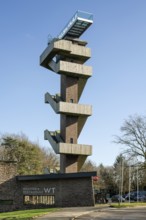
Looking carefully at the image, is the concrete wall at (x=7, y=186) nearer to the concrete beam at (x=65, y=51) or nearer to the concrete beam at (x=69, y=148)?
the concrete beam at (x=69, y=148)

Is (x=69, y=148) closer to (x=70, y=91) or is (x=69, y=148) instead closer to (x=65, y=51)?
(x=70, y=91)

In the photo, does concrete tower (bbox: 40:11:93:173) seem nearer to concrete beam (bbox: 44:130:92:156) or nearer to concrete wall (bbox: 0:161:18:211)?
concrete beam (bbox: 44:130:92:156)

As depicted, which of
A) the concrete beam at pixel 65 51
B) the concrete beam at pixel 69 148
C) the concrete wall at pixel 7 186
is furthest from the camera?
the concrete beam at pixel 65 51

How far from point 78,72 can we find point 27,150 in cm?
2971

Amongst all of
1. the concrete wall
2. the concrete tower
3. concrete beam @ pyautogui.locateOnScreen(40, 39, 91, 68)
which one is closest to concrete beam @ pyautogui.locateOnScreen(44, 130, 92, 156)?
the concrete tower

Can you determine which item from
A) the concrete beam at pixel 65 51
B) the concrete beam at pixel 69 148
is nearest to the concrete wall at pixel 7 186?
the concrete beam at pixel 69 148

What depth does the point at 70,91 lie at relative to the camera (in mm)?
48219

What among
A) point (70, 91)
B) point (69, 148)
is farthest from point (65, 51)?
point (69, 148)

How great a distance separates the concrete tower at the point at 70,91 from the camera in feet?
152

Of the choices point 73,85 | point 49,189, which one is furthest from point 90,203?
point 73,85

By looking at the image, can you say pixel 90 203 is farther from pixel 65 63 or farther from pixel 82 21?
pixel 82 21

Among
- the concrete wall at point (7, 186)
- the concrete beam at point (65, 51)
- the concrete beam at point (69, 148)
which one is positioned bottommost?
the concrete wall at point (7, 186)

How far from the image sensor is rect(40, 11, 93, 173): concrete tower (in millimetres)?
46219

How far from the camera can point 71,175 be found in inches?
1577
